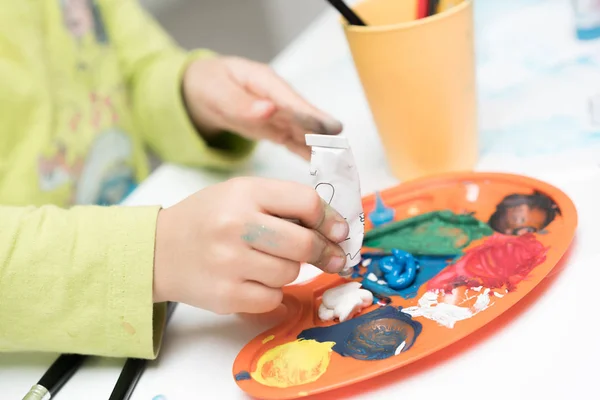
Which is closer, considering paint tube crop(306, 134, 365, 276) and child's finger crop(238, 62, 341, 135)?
paint tube crop(306, 134, 365, 276)

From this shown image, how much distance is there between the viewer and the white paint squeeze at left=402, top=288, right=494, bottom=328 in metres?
0.31

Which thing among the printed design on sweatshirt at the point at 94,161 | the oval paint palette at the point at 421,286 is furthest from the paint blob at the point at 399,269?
the printed design on sweatshirt at the point at 94,161

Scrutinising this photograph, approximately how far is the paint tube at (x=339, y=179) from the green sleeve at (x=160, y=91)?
250mm

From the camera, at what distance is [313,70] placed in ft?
2.28

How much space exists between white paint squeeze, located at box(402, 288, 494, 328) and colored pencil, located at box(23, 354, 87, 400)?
20 cm

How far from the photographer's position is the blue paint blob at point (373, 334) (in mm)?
309

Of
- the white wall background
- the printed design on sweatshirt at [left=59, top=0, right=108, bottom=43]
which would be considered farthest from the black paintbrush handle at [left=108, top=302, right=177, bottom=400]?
the white wall background

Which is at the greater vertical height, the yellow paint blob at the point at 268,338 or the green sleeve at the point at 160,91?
the green sleeve at the point at 160,91

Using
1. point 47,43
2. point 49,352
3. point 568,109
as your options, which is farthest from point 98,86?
point 568,109

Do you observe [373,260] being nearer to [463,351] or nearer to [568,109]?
[463,351]

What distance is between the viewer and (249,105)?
1.68 ft

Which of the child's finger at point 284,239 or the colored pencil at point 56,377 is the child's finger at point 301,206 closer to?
the child's finger at point 284,239

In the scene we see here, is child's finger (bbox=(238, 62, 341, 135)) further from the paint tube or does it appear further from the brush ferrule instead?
the brush ferrule

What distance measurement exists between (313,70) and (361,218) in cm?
39
